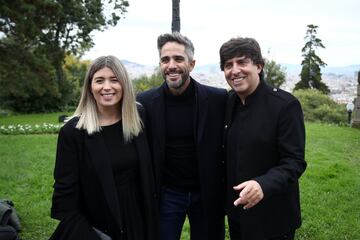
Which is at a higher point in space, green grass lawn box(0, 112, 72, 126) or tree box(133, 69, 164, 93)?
tree box(133, 69, 164, 93)

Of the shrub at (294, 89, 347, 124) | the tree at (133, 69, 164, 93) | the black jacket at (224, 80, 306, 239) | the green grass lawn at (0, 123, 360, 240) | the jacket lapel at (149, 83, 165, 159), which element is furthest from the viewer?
the tree at (133, 69, 164, 93)

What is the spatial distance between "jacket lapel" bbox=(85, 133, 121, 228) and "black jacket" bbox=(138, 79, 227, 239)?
0.51 metres

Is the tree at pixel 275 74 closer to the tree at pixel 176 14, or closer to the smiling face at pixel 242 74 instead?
the tree at pixel 176 14

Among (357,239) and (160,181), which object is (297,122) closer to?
(160,181)

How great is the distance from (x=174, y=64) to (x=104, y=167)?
3.23 feet

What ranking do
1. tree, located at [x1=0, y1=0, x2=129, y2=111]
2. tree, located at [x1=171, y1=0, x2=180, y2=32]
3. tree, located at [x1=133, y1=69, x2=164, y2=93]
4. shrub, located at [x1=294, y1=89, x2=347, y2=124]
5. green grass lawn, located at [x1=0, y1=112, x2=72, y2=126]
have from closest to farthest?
tree, located at [x1=171, y1=0, x2=180, y2=32], tree, located at [x1=0, y1=0, x2=129, y2=111], green grass lawn, located at [x1=0, y1=112, x2=72, y2=126], shrub, located at [x1=294, y1=89, x2=347, y2=124], tree, located at [x1=133, y1=69, x2=164, y2=93]

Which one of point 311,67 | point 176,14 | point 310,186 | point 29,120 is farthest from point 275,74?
point 310,186

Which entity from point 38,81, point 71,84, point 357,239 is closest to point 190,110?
point 357,239

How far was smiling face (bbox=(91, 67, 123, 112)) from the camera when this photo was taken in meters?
2.78

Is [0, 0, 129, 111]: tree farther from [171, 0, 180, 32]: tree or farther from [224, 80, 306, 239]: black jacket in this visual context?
[224, 80, 306, 239]: black jacket

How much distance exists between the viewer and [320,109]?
22.5 meters

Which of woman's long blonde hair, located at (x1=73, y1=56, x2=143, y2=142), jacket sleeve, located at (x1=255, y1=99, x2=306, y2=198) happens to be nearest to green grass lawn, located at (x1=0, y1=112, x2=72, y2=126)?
woman's long blonde hair, located at (x1=73, y1=56, x2=143, y2=142)

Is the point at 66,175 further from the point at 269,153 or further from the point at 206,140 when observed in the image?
the point at 269,153

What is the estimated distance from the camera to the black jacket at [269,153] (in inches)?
102
